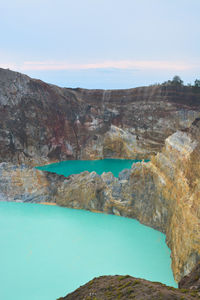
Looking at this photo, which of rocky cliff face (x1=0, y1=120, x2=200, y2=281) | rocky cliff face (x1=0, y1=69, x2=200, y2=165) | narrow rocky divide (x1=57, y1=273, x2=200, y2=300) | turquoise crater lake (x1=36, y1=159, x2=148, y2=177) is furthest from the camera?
rocky cliff face (x1=0, y1=69, x2=200, y2=165)

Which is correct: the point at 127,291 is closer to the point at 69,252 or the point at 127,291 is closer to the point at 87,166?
the point at 69,252

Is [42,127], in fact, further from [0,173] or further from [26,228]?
[26,228]

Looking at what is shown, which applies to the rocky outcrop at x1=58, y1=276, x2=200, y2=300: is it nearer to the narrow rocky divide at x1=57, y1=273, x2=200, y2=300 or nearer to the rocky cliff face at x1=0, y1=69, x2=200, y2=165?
the narrow rocky divide at x1=57, y1=273, x2=200, y2=300

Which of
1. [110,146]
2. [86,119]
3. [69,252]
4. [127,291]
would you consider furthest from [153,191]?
[86,119]

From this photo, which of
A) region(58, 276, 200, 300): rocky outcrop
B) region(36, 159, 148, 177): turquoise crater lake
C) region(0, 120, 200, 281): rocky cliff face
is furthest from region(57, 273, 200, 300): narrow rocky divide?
region(36, 159, 148, 177): turquoise crater lake

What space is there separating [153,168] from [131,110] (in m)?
18.7

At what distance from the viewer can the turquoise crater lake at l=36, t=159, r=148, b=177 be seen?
22.7m

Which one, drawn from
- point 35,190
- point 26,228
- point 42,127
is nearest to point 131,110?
point 42,127

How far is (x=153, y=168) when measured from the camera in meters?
12.5

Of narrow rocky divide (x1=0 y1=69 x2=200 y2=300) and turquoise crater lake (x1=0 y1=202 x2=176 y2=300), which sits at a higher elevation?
narrow rocky divide (x1=0 y1=69 x2=200 y2=300)

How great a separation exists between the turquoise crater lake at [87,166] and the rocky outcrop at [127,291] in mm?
16816

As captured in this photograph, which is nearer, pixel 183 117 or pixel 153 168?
pixel 153 168

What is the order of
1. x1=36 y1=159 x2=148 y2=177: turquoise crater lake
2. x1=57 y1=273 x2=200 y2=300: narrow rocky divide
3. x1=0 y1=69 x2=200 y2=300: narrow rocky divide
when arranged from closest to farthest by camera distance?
x1=57 y1=273 x2=200 y2=300: narrow rocky divide, x1=0 y1=69 x2=200 y2=300: narrow rocky divide, x1=36 y1=159 x2=148 y2=177: turquoise crater lake

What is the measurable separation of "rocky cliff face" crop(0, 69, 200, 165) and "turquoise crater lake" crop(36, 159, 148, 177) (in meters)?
1.29
